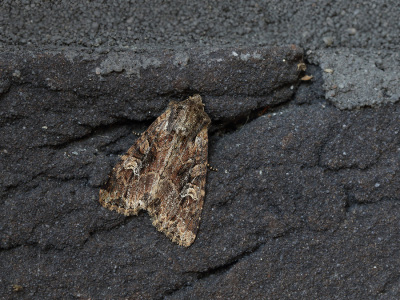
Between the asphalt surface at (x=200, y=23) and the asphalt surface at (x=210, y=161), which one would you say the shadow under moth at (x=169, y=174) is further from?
the asphalt surface at (x=200, y=23)

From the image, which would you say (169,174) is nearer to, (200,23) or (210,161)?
(210,161)

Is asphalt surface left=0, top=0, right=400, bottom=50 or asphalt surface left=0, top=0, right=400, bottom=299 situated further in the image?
asphalt surface left=0, top=0, right=400, bottom=50

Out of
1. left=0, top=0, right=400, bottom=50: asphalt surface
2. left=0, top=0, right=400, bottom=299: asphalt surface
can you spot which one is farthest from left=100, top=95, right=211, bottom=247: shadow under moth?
left=0, top=0, right=400, bottom=50: asphalt surface

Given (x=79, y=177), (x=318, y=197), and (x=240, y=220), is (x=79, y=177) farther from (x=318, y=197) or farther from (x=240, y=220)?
(x=318, y=197)

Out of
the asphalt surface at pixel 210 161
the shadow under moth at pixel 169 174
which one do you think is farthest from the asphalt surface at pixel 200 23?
the shadow under moth at pixel 169 174

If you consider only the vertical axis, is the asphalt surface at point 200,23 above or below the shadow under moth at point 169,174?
above

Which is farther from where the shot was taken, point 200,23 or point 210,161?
point 200,23

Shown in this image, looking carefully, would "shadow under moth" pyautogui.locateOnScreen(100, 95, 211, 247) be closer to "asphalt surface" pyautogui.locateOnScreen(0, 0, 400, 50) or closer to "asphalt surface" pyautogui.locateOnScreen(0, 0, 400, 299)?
"asphalt surface" pyautogui.locateOnScreen(0, 0, 400, 299)

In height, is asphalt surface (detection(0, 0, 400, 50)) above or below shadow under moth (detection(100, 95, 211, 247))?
above

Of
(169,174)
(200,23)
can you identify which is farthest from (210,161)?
(200,23)
